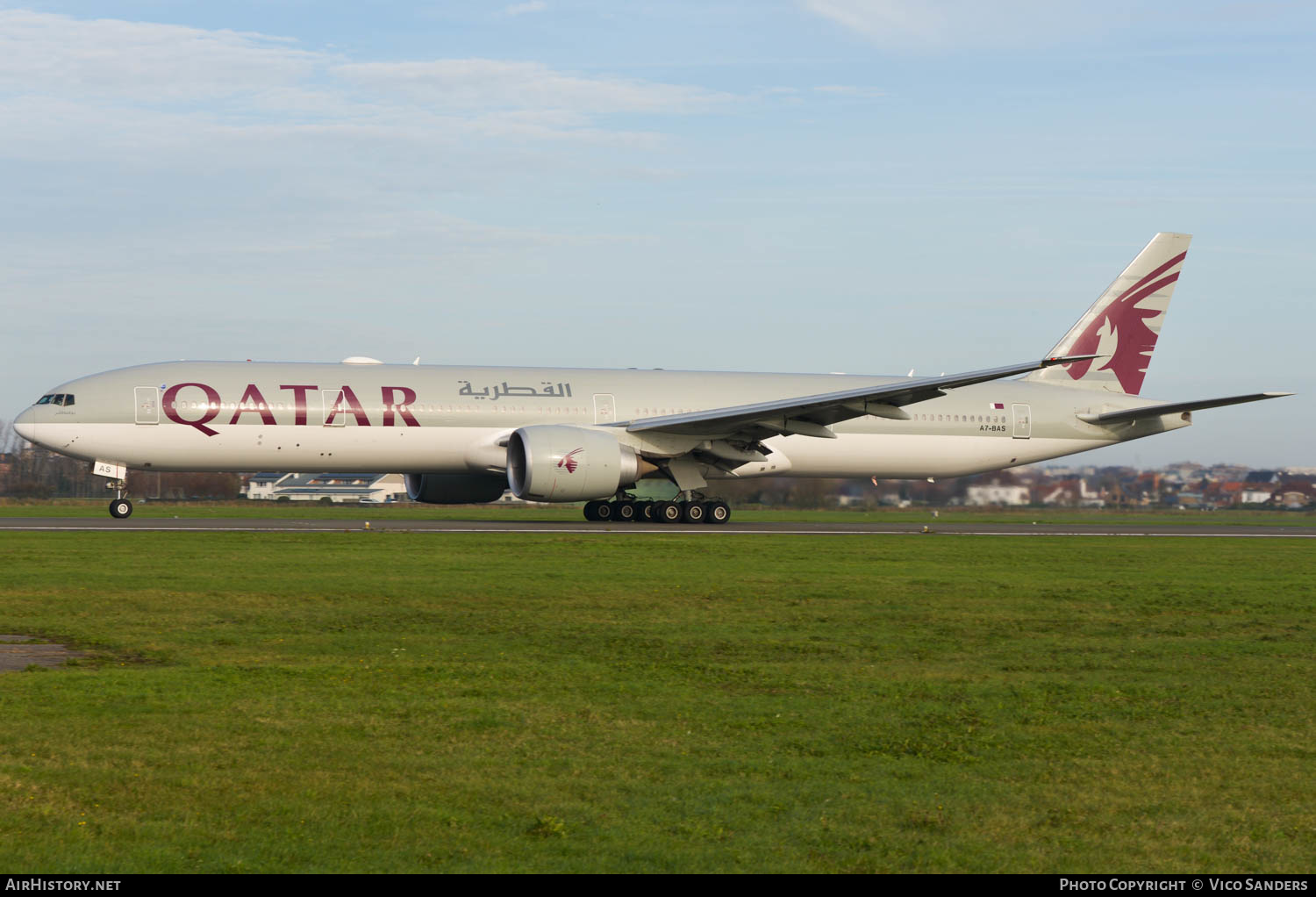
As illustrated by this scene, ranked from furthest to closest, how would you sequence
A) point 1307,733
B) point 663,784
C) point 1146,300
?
point 1146,300, point 1307,733, point 663,784

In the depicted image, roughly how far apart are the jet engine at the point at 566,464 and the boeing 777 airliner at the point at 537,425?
41mm

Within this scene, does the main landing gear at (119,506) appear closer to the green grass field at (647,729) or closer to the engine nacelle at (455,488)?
the engine nacelle at (455,488)

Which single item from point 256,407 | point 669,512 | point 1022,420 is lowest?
point 669,512

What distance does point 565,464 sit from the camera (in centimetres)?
2861

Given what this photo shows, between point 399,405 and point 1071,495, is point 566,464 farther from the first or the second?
point 1071,495

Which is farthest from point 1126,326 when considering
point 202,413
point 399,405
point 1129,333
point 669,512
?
point 202,413

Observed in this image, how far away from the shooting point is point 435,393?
1231 inches

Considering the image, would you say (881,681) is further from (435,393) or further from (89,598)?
(435,393)

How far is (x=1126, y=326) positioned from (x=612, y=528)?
18.5 meters

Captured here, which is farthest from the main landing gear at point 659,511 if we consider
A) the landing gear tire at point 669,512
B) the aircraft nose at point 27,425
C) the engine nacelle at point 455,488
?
the aircraft nose at point 27,425

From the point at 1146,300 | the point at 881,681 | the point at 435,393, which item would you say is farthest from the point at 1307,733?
the point at 1146,300

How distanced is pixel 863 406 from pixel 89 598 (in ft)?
65.7
